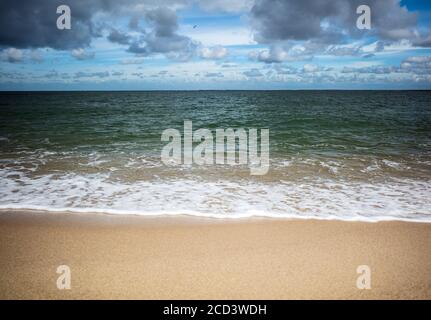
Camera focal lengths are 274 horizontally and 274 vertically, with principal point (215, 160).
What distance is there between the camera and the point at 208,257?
3.59m

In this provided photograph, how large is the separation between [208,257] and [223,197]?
2.35 metres

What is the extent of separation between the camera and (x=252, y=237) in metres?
4.12

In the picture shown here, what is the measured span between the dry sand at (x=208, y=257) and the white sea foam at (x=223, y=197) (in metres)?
0.39

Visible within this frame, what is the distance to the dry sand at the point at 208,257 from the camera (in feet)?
9.78

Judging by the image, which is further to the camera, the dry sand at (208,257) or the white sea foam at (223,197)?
the white sea foam at (223,197)

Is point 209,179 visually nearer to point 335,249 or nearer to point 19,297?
point 335,249
